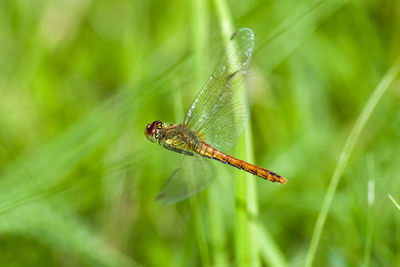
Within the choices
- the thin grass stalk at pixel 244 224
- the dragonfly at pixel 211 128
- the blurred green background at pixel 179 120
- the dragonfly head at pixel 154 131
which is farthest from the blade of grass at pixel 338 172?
the dragonfly head at pixel 154 131

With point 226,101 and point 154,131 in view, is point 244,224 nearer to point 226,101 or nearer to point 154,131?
point 226,101

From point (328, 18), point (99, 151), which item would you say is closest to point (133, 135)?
point (99, 151)

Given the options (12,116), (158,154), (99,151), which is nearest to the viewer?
(158,154)

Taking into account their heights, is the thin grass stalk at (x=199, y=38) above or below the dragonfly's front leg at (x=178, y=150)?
above

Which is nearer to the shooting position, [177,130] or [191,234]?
[191,234]

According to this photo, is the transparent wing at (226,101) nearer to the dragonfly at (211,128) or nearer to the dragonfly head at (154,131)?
the dragonfly at (211,128)

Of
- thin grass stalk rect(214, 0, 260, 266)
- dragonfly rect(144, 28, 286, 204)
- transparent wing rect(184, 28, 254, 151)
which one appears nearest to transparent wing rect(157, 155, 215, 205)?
dragonfly rect(144, 28, 286, 204)

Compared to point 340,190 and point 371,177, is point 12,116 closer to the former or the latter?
point 340,190
